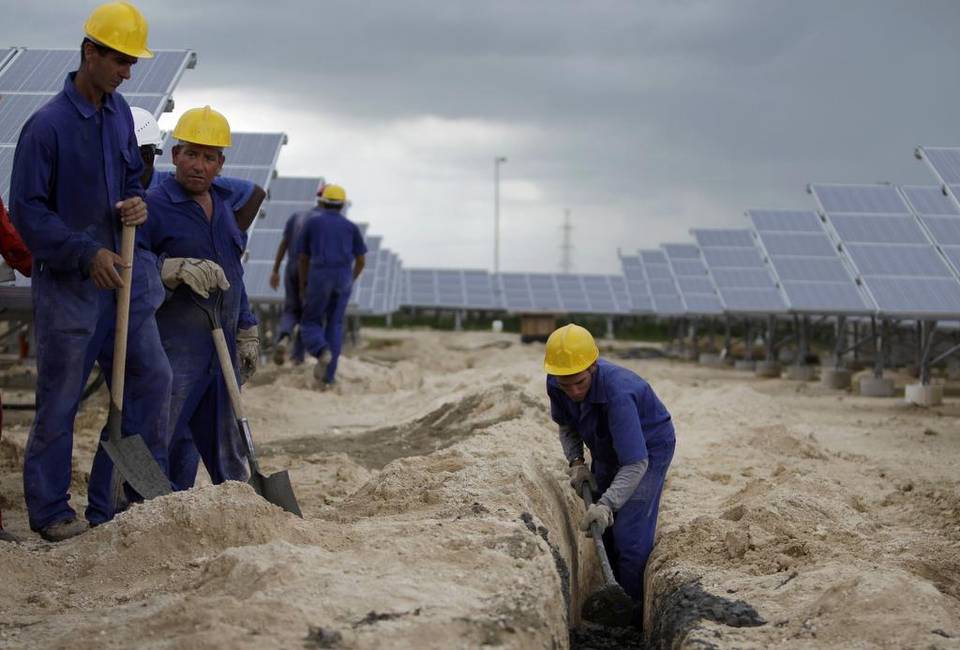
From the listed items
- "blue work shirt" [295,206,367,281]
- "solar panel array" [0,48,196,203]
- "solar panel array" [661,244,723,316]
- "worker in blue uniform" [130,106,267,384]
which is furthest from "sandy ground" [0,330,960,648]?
"solar panel array" [661,244,723,316]

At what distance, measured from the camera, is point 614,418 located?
5684 millimetres

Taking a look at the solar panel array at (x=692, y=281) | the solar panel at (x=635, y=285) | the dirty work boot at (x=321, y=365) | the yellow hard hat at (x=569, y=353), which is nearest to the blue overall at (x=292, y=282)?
the dirty work boot at (x=321, y=365)

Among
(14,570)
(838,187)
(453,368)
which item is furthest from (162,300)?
(453,368)

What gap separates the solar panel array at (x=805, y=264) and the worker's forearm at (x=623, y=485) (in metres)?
11.6

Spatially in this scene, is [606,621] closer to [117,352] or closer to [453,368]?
[117,352]

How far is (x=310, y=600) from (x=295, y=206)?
15.1 metres

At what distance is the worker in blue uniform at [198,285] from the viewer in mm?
5492

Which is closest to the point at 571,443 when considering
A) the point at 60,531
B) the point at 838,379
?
the point at 60,531

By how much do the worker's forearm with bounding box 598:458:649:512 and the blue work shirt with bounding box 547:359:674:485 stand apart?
4 centimetres

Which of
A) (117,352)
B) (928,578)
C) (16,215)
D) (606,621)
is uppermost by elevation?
(16,215)

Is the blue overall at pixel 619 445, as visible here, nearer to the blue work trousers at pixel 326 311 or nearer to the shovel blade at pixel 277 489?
the shovel blade at pixel 277 489

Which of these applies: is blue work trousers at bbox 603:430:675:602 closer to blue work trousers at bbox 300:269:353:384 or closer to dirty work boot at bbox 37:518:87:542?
dirty work boot at bbox 37:518:87:542

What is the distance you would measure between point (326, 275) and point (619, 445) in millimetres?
7043

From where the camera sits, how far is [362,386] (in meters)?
13.4
